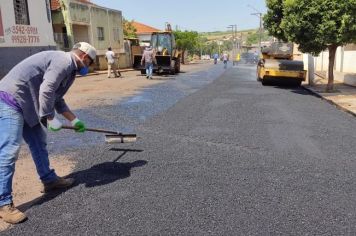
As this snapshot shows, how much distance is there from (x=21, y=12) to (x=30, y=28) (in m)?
1.04

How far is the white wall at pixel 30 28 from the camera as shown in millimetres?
20562

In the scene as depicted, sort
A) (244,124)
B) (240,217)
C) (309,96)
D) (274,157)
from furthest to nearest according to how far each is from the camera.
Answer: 1. (309,96)
2. (244,124)
3. (274,157)
4. (240,217)

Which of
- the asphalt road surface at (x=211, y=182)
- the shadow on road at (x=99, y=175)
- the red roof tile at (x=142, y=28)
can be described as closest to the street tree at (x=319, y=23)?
the asphalt road surface at (x=211, y=182)

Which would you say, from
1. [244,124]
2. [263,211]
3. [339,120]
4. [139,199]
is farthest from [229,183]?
[339,120]

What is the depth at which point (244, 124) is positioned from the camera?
334 inches

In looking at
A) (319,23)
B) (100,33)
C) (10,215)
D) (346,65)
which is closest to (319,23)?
(319,23)

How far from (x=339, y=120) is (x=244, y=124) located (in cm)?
242

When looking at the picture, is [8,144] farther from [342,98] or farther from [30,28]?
[30,28]

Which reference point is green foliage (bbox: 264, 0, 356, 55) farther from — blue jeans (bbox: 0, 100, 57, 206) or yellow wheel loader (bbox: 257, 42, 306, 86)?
blue jeans (bbox: 0, 100, 57, 206)

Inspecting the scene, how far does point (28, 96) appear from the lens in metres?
4.05

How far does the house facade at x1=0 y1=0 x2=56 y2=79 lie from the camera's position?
20453mm

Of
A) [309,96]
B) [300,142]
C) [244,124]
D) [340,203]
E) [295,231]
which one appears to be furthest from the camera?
[309,96]

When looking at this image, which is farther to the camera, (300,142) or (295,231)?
(300,142)

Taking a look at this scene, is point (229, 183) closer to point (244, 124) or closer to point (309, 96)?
point (244, 124)
